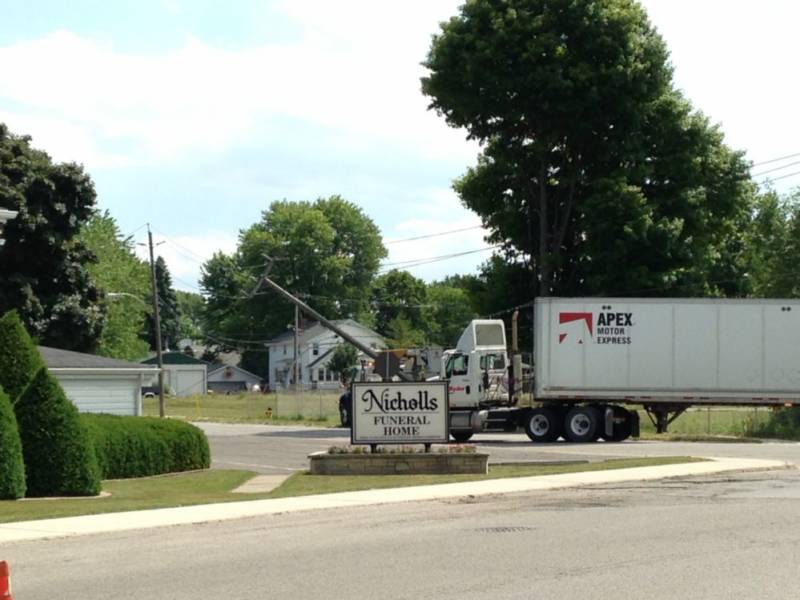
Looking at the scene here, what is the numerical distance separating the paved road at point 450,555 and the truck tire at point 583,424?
2087cm

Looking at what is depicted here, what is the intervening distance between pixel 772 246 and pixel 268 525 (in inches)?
2613

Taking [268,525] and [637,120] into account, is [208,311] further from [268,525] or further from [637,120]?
[268,525]

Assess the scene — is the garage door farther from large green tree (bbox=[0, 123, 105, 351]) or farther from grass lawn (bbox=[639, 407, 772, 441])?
grass lawn (bbox=[639, 407, 772, 441])

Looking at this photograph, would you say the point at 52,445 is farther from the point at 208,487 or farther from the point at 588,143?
the point at 588,143

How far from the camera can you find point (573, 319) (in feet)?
131

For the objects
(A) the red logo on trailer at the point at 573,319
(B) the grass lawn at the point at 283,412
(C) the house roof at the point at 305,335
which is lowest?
(B) the grass lawn at the point at 283,412

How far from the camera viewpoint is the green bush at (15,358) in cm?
2236

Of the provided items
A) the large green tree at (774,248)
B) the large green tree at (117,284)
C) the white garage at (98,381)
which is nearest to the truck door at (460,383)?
the white garage at (98,381)

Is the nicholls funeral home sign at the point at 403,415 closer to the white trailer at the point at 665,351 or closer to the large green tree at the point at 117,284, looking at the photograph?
the white trailer at the point at 665,351

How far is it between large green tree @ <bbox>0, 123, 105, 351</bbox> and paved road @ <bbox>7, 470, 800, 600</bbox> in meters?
32.8

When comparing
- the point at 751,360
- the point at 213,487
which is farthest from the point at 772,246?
the point at 213,487

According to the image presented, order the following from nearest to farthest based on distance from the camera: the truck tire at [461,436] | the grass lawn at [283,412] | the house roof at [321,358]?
the truck tire at [461,436] < the grass lawn at [283,412] < the house roof at [321,358]

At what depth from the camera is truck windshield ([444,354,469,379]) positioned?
4141cm

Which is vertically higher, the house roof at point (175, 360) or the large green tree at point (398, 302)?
the large green tree at point (398, 302)
